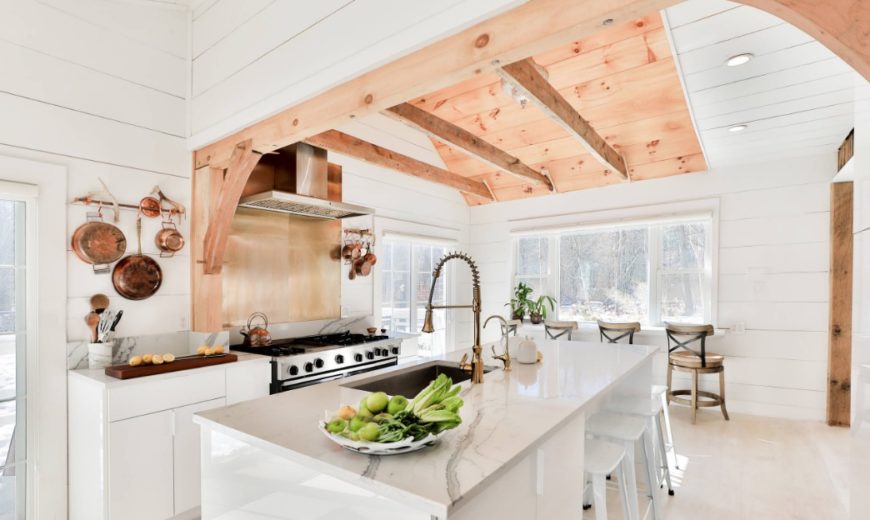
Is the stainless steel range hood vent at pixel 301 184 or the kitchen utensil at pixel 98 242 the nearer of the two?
the kitchen utensil at pixel 98 242

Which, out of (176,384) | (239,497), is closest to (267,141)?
(176,384)

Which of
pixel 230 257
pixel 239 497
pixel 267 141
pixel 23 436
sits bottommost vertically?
pixel 23 436

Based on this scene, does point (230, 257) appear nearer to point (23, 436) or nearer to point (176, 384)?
point (176, 384)

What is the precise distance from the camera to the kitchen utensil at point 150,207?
2.82 m

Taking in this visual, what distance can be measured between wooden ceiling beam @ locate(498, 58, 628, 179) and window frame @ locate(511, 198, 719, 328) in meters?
1.00

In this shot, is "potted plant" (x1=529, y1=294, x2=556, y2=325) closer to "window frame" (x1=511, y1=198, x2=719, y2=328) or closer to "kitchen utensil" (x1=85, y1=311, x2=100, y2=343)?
"window frame" (x1=511, y1=198, x2=719, y2=328)

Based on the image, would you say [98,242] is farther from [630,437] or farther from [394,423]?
[630,437]

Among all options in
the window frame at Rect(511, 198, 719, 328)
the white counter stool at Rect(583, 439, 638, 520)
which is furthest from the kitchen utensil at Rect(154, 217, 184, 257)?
the window frame at Rect(511, 198, 719, 328)

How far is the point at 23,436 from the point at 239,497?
182cm

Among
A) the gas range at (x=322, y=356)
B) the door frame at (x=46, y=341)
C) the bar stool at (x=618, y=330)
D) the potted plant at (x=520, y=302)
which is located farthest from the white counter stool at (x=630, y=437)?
the potted plant at (x=520, y=302)

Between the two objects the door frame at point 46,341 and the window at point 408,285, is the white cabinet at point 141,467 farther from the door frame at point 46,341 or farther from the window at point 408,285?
the window at point 408,285

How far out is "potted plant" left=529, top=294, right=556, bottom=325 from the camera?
223 inches

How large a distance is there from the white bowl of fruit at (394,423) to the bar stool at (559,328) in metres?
4.10

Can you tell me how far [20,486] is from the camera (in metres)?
2.36
